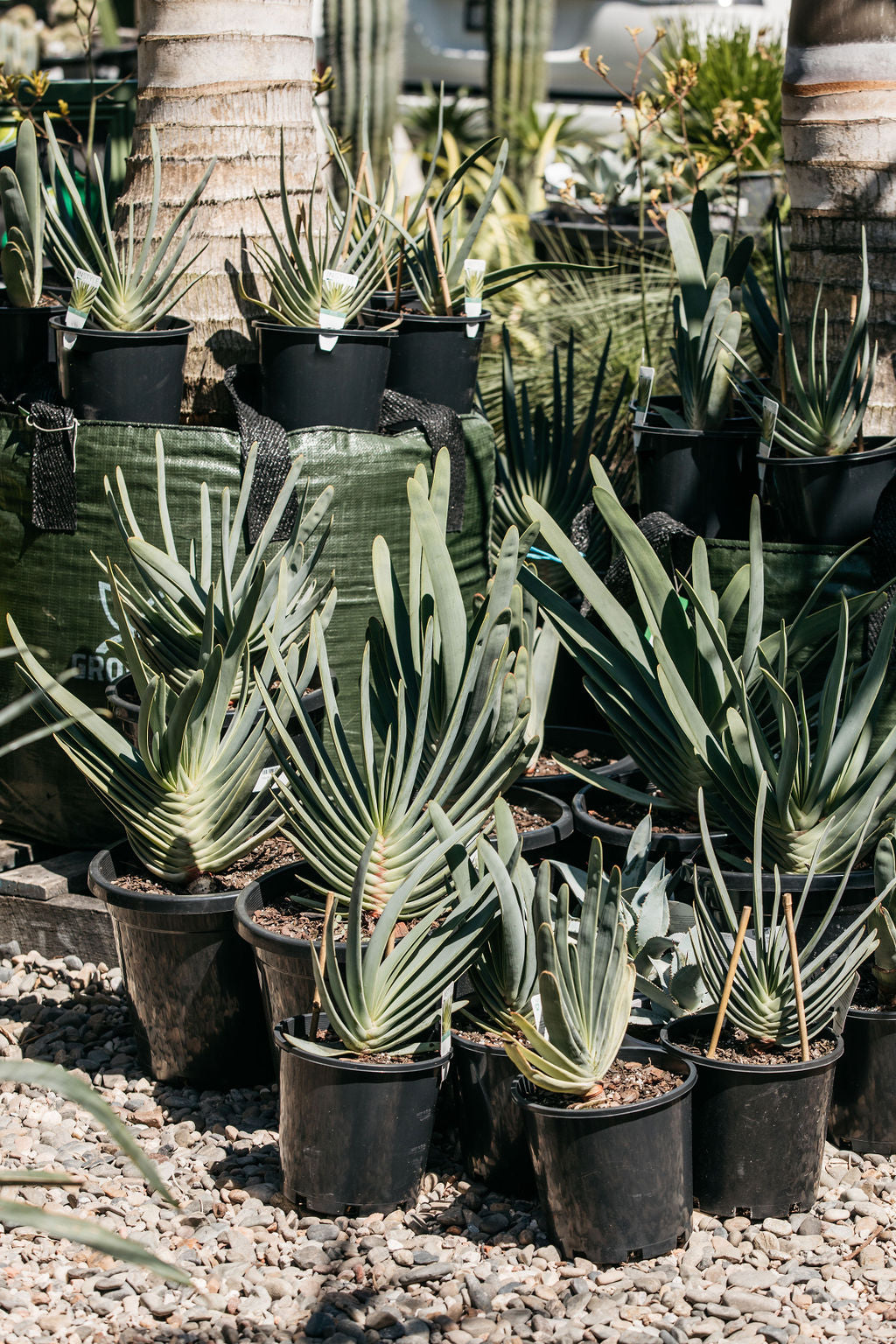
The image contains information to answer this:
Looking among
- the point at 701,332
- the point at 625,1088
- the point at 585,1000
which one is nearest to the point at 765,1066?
the point at 625,1088

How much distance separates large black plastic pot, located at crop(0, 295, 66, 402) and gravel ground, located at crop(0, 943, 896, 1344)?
1700 millimetres

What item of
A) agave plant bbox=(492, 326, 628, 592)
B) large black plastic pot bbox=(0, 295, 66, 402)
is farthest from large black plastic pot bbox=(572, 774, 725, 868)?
large black plastic pot bbox=(0, 295, 66, 402)

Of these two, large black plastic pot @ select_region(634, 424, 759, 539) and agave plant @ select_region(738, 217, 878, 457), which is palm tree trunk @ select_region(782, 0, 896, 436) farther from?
large black plastic pot @ select_region(634, 424, 759, 539)

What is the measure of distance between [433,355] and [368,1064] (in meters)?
1.85

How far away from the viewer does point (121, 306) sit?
3.14 meters

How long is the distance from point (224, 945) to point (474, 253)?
4964 mm

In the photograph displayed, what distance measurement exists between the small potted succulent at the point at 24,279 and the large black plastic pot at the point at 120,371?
0.45ft

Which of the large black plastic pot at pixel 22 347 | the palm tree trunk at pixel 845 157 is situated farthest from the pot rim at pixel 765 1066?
the large black plastic pot at pixel 22 347

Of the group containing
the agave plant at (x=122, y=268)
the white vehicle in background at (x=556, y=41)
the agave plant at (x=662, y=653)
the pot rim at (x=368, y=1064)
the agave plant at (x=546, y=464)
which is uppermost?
the white vehicle in background at (x=556, y=41)

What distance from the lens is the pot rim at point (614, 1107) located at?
2068 mm

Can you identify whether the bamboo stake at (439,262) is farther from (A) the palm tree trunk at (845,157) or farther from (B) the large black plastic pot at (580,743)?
(B) the large black plastic pot at (580,743)

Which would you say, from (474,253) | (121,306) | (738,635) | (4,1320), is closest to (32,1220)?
(4,1320)

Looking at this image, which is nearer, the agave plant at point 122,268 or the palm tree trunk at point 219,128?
the agave plant at point 122,268

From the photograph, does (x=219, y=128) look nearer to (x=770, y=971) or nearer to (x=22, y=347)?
(x=22, y=347)
